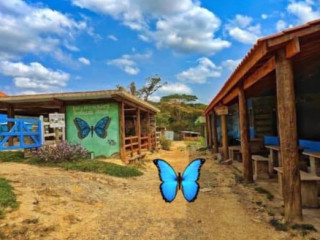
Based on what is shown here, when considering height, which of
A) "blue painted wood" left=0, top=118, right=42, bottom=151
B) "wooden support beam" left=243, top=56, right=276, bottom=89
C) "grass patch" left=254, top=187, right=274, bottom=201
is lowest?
"grass patch" left=254, top=187, right=274, bottom=201

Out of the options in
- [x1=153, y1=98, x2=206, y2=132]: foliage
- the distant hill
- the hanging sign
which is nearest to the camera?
the hanging sign

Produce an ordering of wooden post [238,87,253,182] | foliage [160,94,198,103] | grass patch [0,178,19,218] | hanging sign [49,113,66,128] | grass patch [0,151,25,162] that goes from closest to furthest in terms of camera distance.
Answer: grass patch [0,178,19,218] → wooden post [238,87,253,182] → grass patch [0,151,25,162] → hanging sign [49,113,66,128] → foliage [160,94,198,103]

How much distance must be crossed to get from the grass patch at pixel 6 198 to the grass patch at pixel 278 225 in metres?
4.15

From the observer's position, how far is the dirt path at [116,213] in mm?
4277

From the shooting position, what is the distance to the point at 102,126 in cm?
1150

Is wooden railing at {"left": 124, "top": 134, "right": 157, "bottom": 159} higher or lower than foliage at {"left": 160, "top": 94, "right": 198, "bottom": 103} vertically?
lower

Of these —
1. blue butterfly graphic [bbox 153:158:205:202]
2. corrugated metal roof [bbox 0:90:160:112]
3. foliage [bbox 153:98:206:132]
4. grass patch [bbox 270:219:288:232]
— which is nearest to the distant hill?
foliage [bbox 153:98:206:132]

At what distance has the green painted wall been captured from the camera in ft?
37.4

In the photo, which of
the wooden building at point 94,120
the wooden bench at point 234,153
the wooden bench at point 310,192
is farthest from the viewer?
the wooden bench at point 234,153

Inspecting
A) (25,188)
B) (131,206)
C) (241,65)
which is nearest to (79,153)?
(25,188)

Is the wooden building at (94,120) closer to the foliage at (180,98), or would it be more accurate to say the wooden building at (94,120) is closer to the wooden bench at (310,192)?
the wooden bench at (310,192)

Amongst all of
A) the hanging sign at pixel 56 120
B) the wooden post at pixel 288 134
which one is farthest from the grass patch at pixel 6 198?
the hanging sign at pixel 56 120

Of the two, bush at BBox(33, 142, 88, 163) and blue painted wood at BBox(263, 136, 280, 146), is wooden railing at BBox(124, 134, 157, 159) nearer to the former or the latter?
bush at BBox(33, 142, 88, 163)

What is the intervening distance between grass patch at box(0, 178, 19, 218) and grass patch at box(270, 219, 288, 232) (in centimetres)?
415
